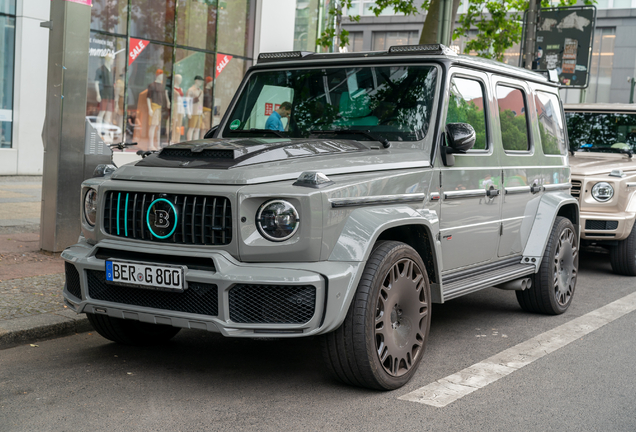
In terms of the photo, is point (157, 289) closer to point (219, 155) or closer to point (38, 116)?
point (219, 155)

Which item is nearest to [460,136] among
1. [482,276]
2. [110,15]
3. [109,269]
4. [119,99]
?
[482,276]

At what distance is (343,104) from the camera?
5.04m

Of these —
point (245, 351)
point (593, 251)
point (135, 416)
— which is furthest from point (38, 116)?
point (135, 416)

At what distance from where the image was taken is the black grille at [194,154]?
4066mm

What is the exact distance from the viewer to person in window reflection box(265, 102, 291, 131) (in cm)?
513

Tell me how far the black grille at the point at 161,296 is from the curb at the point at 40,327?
3.67ft

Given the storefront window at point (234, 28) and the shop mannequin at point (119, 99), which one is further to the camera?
the storefront window at point (234, 28)

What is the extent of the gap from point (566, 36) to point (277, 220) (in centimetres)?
1302

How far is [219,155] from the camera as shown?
4.08 metres

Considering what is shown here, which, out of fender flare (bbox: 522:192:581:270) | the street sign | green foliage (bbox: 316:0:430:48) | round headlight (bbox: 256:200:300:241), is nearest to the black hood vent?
round headlight (bbox: 256:200:300:241)

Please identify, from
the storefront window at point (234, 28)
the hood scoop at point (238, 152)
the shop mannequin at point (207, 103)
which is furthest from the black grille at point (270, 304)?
the storefront window at point (234, 28)

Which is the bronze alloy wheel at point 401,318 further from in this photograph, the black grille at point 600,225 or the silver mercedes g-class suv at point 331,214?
the black grille at point 600,225

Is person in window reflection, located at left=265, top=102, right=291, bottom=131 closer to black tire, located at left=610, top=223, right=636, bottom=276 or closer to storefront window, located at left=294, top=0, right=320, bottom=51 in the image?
black tire, located at left=610, top=223, right=636, bottom=276

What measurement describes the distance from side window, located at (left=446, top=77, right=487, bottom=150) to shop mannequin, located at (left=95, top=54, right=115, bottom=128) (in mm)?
12818
